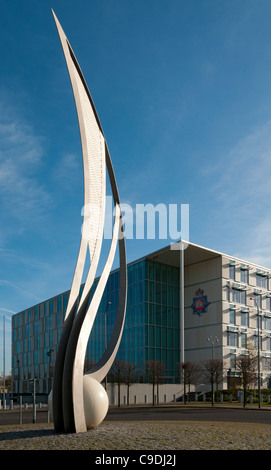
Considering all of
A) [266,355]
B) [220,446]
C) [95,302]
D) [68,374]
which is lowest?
[266,355]

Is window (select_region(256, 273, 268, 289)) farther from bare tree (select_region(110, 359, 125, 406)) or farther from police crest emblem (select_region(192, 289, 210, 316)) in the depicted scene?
bare tree (select_region(110, 359, 125, 406))

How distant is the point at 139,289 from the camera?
64562 mm

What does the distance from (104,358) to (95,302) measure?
7.12 feet

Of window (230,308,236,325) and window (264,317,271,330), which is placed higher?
window (230,308,236,325)

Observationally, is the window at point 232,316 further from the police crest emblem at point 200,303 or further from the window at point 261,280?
the window at point 261,280

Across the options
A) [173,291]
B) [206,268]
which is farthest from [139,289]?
[206,268]

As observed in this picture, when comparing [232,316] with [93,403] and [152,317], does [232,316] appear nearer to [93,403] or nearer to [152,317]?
[152,317]

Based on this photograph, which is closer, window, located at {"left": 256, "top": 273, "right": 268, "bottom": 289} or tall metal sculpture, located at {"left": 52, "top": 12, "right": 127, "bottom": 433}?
tall metal sculpture, located at {"left": 52, "top": 12, "right": 127, "bottom": 433}

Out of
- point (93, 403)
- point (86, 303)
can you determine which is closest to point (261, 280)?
point (86, 303)

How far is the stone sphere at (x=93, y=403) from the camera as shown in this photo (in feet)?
46.8

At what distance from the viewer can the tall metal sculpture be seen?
45.7 feet

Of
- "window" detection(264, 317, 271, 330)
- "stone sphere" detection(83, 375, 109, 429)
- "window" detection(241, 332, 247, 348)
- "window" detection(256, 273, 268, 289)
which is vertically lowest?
"window" detection(241, 332, 247, 348)

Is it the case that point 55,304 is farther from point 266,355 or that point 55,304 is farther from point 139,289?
point 266,355

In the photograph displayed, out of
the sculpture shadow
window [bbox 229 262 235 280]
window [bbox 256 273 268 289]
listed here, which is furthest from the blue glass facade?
the sculpture shadow
